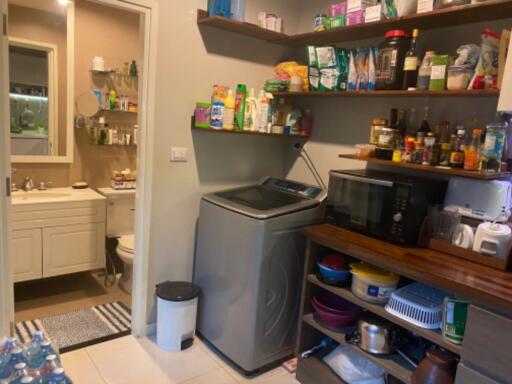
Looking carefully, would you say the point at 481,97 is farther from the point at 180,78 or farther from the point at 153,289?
the point at 153,289

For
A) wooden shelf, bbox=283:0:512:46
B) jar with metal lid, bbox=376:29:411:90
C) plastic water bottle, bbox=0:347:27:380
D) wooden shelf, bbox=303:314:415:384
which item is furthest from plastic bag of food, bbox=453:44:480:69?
plastic water bottle, bbox=0:347:27:380

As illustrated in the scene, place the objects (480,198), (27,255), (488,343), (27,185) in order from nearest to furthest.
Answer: (488,343) < (480,198) < (27,255) < (27,185)

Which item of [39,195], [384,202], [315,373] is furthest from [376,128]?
[39,195]

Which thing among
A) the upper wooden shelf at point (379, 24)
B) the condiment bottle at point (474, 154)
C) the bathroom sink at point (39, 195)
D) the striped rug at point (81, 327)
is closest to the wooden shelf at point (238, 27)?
the upper wooden shelf at point (379, 24)

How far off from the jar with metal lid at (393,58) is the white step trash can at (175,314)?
1.64 metres

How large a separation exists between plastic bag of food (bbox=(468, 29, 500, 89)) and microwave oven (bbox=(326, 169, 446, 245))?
49 centimetres

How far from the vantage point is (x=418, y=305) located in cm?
161

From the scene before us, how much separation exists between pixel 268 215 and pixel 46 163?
6.82 ft

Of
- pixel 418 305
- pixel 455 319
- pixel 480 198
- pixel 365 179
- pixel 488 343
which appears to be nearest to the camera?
pixel 488 343

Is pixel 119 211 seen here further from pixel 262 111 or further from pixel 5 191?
pixel 262 111

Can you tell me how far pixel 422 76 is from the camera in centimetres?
186

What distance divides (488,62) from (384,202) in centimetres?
75

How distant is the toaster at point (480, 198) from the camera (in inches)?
65.6

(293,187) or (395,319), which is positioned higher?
(293,187)
